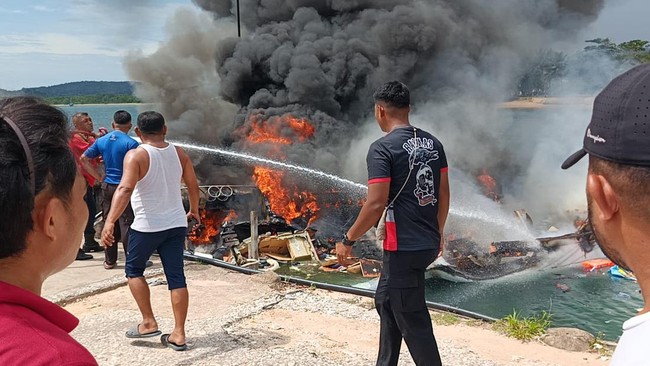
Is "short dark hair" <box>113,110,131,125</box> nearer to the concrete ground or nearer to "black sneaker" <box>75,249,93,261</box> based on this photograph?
the concrete ground

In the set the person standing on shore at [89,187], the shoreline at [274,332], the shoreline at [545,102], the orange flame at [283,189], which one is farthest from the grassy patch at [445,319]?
the shoreline at [545,102]

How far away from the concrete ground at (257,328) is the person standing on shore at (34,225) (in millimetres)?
3233

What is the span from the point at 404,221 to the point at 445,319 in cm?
246

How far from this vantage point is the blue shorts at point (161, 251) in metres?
4.23

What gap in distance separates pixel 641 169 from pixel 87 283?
20.8 feet

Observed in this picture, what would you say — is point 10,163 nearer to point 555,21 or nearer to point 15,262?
point 15,262

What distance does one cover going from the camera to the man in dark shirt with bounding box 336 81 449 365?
332cm

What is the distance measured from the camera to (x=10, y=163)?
1093mm

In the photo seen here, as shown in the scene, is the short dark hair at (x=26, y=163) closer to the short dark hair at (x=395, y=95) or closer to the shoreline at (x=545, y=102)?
the short dark hair at (x=395, y=95)

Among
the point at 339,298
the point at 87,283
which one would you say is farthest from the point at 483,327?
the point at 87,283

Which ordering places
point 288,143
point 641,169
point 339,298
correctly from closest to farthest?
point 641,169 < point 339,298 < point 288,143

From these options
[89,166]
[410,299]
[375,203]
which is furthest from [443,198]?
[89,166]

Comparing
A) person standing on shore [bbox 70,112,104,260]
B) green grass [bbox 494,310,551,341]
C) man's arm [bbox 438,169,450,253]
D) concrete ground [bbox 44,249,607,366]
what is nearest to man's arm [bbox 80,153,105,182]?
person standing on shore [bbox 70,112,104,260]

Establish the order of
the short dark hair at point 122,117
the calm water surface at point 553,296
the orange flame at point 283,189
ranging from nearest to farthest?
the short dark hair at point 122,117 → the calm water surface at point 553,296 → the orange flame at point 283,189
